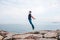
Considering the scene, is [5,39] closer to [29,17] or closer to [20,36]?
[20,36]

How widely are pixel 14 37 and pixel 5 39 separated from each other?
87 cm

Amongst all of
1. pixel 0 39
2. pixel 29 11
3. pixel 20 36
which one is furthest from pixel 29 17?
pixel 0 39

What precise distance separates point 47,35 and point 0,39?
4495 mm

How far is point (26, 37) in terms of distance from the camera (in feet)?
64.1

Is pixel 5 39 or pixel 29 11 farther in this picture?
pixel 29 11

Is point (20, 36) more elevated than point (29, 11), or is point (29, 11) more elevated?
point (29, 11)

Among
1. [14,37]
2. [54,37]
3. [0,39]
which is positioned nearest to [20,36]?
[14,37]

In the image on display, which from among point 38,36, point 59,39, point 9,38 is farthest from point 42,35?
point 9,38

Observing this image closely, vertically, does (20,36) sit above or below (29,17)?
below

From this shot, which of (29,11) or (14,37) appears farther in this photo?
(29,11)

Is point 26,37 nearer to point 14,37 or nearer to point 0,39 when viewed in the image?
point 14,37

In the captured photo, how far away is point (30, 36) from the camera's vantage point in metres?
19.7

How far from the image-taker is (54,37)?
63.3 ft

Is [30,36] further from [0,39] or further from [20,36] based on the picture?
[0,39]
